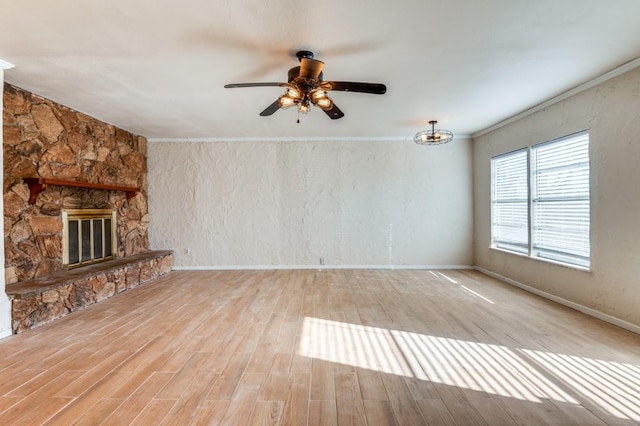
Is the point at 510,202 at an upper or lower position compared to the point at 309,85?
lower

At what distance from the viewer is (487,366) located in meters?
2.33

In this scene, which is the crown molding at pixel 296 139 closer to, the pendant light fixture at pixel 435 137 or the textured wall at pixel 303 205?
the textured wall at pixel 303 205

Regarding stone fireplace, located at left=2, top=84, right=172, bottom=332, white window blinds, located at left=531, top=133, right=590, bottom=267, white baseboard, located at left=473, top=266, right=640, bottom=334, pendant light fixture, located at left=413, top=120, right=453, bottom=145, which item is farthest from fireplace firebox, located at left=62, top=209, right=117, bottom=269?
white window blinds, located at left=531, top=133, right=590, bottom=267

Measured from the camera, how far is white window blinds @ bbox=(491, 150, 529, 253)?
4.64 meters

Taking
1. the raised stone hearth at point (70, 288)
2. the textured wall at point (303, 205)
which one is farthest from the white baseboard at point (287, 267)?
the raised stone hearth at point (70, 288)

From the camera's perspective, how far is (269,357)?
2.49m

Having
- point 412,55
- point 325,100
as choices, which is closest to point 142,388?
point 325,100

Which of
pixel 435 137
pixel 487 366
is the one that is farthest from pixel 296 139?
pixel 487 366

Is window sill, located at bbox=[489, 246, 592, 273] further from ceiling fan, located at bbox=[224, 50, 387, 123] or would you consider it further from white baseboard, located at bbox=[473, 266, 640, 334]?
ceiling fan, located at bbox=[224, 50, 387, 123]

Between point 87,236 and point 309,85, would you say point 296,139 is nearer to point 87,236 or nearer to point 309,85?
point 309,85

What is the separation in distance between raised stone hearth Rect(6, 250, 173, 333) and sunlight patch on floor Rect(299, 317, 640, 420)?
2842 millimetres

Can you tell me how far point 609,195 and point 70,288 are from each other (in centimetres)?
620

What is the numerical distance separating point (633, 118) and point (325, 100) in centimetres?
309

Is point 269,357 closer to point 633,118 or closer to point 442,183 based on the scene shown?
point 633,118
